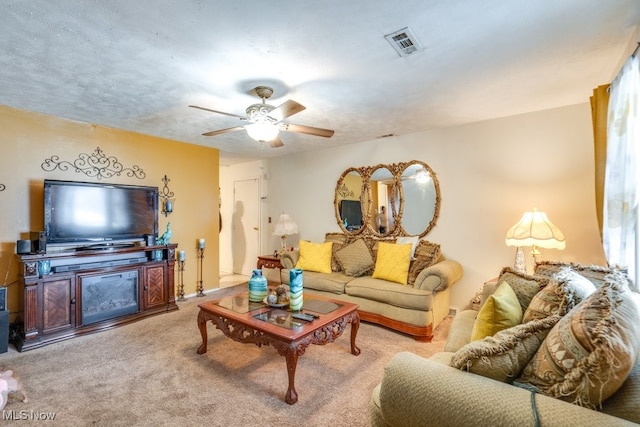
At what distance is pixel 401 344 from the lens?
281 cm

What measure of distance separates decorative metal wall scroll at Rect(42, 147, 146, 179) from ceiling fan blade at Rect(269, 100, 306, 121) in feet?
8.36

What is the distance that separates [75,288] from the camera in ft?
9.86

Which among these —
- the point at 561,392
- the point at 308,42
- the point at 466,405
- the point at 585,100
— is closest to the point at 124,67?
the point at 308,42

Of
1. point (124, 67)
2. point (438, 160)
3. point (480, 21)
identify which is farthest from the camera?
point (438, 160)

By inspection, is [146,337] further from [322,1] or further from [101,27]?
[322,1]

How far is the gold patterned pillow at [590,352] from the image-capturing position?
2.86 ft

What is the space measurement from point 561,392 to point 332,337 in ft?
4.95

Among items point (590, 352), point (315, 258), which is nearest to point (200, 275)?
point (315, 258)

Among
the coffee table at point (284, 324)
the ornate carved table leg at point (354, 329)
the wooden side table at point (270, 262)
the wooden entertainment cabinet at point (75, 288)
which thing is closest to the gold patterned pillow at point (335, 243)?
the wooden side table at point (270, 262)

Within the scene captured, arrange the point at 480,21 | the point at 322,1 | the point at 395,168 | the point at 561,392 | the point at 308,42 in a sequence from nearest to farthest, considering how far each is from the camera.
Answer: the point at 561,392, the point at 322,1, the point at 480,21, the point at 308,42, the point at 395,168

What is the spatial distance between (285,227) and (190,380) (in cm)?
287

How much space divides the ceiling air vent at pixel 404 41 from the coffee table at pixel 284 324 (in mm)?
2010

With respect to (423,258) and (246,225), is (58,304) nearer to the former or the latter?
(246,225)

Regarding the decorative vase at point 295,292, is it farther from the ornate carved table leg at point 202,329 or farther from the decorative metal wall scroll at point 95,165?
the decorative metal wall scroll at point 95,165
